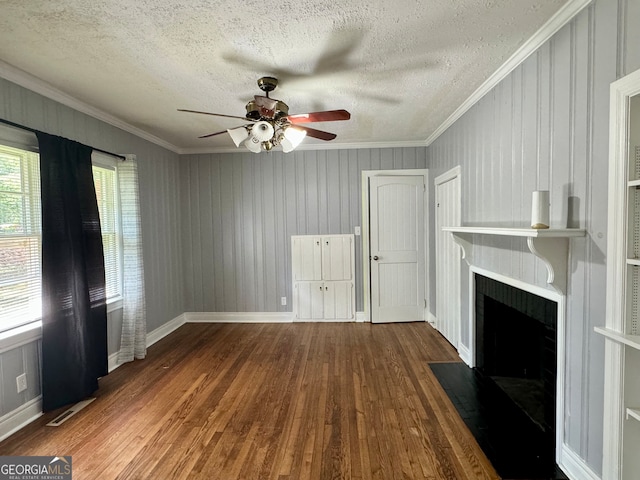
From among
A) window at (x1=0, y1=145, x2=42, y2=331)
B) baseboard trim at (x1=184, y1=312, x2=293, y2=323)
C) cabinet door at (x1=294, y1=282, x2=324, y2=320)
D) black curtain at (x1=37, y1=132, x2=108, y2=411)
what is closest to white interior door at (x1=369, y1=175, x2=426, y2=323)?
cabinet door at (x1=294, y1=282, x2=324, y2=320)

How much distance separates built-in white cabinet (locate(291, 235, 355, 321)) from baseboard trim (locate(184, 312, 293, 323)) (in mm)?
319

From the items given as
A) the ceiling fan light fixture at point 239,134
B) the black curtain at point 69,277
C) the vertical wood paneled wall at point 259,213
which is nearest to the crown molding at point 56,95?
the black curtain at point 69,277

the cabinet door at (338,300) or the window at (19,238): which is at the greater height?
the window at (19,238)

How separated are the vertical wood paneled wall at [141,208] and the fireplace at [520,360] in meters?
3.37

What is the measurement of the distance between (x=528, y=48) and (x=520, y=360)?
6.94ft

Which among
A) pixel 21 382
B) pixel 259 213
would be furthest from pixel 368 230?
pixel 21 382

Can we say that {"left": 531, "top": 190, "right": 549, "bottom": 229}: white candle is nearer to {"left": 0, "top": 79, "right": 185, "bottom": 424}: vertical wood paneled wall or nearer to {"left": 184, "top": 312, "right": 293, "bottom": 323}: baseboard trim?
{"left": 184, "top": 312, "right": 293, "bottom": 323}: baseboard trim

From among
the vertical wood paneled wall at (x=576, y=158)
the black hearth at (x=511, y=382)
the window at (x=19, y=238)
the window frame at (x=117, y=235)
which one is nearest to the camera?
the vertical wood paneled wall at (x=576, y=158)

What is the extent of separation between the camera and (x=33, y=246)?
7.54 ft

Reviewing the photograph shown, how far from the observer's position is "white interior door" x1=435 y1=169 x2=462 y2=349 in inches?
126

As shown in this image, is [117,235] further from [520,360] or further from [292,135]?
[520,360]

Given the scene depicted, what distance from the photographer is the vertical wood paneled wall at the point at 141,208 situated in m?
2.13

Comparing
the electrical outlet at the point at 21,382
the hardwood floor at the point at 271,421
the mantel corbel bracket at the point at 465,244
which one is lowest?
the hardwood floor at the point at 271,421

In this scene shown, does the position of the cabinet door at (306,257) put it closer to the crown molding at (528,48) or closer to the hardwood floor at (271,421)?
the hardwood floor at (271,421)
